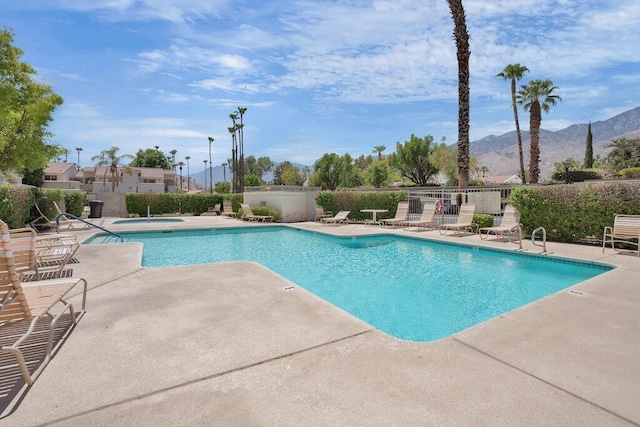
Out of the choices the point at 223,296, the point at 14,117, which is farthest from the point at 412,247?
the point at 14,117

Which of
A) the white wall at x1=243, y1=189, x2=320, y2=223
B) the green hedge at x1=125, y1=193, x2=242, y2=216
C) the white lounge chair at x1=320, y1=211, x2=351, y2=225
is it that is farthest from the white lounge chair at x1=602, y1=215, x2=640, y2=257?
the green hedge at x1=125, y1=193, x2=242, y2=216

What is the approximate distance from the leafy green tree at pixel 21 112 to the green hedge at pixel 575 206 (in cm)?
2132

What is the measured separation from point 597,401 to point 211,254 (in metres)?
9.80

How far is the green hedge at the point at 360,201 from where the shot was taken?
16.7 m

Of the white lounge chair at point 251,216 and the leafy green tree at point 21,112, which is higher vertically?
the leafy green tree at point 21,112

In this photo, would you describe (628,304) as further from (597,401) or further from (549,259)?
(549,259)

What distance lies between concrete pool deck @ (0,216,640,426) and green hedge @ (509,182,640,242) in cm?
632

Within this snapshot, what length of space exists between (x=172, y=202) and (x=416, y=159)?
29413mm

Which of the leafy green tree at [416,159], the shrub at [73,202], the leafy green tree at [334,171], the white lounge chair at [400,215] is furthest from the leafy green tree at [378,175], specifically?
the shrub at [73,202]

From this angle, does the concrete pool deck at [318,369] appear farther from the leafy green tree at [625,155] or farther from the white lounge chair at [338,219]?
the leafy green tree at [625,155]

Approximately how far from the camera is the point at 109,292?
15.6 ft

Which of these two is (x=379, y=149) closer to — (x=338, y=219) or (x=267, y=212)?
(x=267, y=212)

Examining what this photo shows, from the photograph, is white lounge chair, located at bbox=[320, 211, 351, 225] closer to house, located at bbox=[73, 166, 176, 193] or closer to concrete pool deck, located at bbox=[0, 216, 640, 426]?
concrete pool deck, located at bbox=[0, 216, 640, 426]

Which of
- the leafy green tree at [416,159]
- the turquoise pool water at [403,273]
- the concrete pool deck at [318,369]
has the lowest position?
the turquoise pool water at [403,273]
